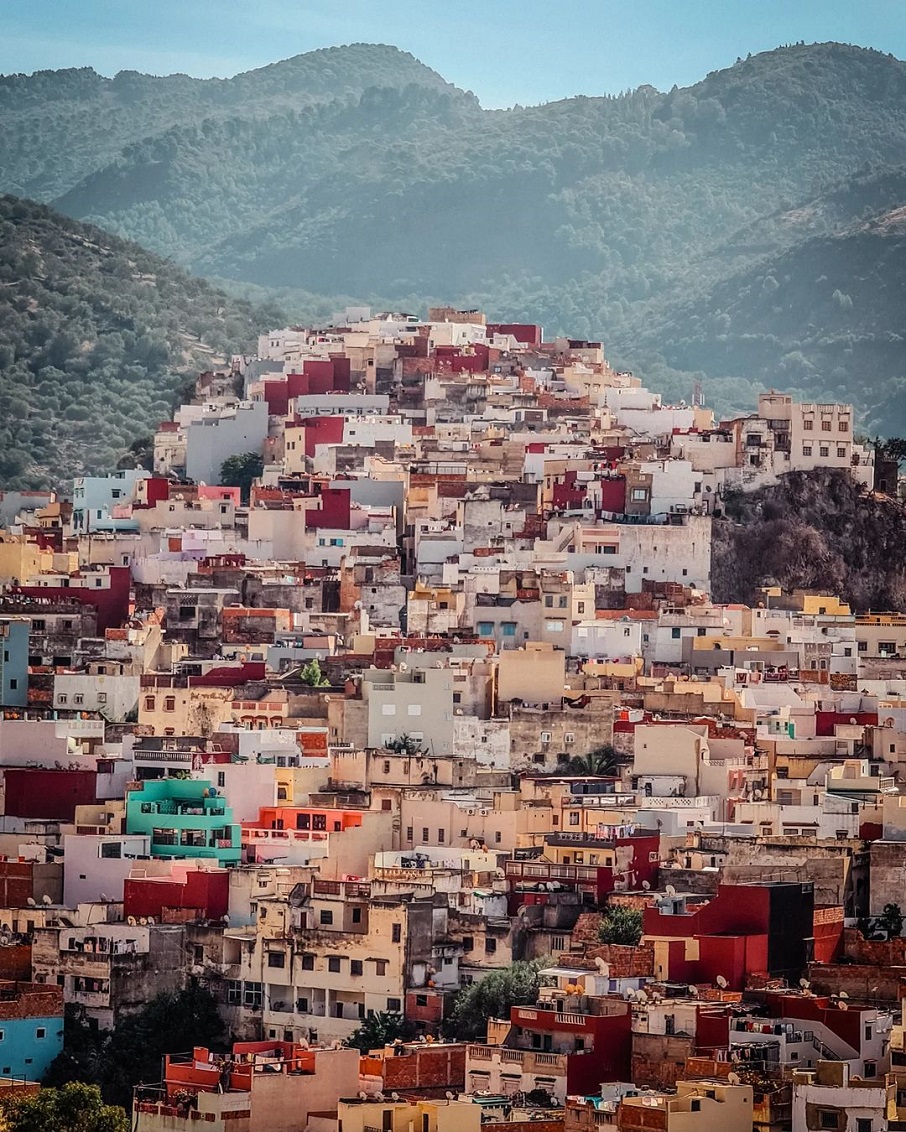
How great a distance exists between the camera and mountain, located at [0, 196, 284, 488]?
13312cm

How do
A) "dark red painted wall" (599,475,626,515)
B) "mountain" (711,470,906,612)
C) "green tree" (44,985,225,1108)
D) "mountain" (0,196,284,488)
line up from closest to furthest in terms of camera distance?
"green tree" (44,985,225,1108), "dark red painted wall" (599,475,626,515), "mountain" (711,470,906,612), "mountain" (0,196,284,488)

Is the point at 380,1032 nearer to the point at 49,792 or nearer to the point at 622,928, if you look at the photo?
the point at 622,928

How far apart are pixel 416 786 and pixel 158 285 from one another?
86123 mm

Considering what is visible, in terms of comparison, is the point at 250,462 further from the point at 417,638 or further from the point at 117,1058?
the point at 117,1058

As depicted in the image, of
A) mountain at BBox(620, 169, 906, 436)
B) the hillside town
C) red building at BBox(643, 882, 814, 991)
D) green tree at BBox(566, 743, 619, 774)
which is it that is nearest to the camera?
the hillside town

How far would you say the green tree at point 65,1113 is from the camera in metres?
53.1

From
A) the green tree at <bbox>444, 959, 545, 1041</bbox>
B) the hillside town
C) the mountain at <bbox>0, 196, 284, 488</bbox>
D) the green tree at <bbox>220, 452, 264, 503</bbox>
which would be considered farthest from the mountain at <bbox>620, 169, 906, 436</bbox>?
the green tree at <bbox>444, 959, 545, 1041</bbox>

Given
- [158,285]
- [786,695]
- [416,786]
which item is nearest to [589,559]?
[786,695]

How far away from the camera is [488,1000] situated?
58.1 meters

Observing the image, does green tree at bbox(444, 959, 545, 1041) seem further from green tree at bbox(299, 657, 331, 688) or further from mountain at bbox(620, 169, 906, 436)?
mountain at bbox(620, 169, 906, 436)

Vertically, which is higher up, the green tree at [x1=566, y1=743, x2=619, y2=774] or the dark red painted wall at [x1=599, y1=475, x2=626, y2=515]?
the dark red painted wall at [x1=599, y1=475, x2=626, y2=515]

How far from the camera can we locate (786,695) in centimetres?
7712

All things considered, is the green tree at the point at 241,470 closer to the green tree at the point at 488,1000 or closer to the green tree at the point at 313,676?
the green tree at the point at 313,676

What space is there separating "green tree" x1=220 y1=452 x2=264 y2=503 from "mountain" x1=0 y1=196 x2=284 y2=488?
68.9 feet
